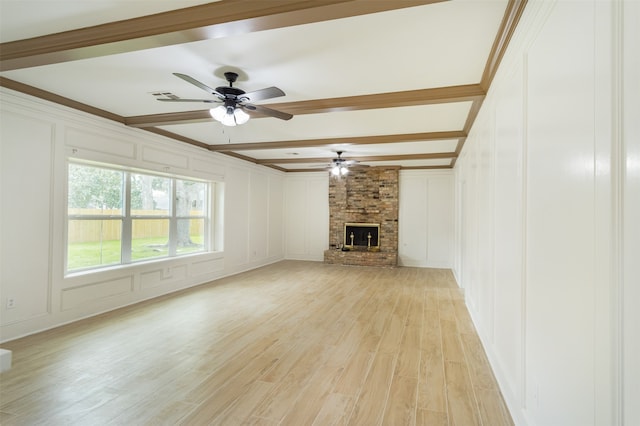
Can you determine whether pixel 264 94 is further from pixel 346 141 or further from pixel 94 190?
pixel 94 190

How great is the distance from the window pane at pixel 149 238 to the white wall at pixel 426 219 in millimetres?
5864

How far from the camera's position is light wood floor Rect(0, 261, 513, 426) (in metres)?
2.19

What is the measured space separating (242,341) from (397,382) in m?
1.69

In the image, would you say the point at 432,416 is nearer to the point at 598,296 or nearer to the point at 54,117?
the point at 598,296

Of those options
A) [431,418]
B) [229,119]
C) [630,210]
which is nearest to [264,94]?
[229,119]

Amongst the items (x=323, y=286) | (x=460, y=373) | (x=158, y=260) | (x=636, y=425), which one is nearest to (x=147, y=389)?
(x=460, y=373)

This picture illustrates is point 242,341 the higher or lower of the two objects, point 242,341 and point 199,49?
the lower

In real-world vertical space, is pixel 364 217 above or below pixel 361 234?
above

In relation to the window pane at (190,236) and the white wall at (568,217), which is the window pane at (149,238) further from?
the white wall at (568,217)

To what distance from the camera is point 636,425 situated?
2.85 feet

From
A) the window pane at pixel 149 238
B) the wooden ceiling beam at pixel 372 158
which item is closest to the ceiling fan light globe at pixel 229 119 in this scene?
the window pane at pixel 149 238

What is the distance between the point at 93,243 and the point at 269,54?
3.74 meters

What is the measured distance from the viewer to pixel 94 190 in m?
4.41

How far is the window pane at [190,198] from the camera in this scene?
597 centimetres
